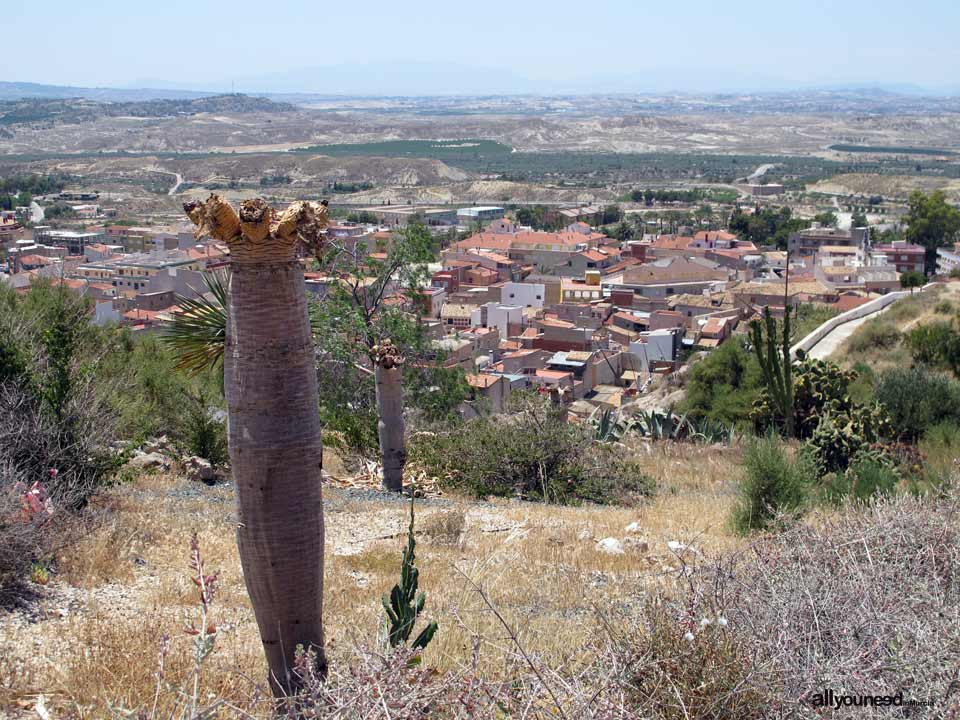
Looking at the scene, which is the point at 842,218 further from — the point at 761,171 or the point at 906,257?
the point at 761,171

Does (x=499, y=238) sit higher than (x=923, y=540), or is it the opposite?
(x=923, y=540)

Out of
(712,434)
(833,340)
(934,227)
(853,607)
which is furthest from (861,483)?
(934,227)

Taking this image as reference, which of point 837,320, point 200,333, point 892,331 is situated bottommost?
point 837,320

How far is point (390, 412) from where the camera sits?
8.55 m

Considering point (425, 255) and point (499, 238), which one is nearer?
point (425, 255)

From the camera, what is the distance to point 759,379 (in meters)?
18.8

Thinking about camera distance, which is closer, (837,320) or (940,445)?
(940,445)

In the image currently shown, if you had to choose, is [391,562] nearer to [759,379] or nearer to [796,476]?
[796,476]

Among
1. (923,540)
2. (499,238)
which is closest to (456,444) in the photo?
(923,540)

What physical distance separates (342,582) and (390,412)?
318cm

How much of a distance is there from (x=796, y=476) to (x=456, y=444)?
3.55 metres

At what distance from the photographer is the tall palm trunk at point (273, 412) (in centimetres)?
311

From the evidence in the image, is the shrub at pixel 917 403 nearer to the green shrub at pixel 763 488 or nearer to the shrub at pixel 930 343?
the green shrub at pixel 763 488

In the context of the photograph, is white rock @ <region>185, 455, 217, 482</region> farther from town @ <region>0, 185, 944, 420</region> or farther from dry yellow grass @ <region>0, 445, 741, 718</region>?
town @ <region>0, 185, 944, 420</region>
